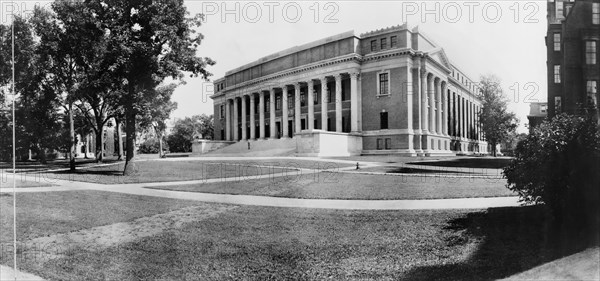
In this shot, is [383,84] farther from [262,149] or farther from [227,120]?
[227,120]

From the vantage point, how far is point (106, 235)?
8969 mm

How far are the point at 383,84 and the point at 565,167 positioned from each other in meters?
34.2

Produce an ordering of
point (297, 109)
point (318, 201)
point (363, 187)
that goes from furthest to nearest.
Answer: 1. point (297, 109)
2. point (363, 187)
3. point (318, 201)

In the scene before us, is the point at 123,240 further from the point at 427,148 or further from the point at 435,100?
the point at 435,100

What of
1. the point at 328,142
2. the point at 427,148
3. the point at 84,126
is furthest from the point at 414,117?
the point at 84,126

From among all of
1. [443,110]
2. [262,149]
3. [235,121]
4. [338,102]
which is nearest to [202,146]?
[262,149]

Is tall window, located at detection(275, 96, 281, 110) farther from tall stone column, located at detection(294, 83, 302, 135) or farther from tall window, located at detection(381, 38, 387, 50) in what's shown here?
tall window, located at detection(381, 38, 387, 50)

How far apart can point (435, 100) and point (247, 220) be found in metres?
42.0

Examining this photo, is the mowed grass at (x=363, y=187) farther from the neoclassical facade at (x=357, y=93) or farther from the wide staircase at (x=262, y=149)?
the wide staircase at (x=262, y=149)

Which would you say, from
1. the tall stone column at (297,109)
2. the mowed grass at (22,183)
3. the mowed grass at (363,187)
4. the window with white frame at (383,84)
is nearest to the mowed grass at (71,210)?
the mowed grass at (22,183)

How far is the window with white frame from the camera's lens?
40.2 m

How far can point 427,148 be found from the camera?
132 feet

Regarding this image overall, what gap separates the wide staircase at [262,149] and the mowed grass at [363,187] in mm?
19398

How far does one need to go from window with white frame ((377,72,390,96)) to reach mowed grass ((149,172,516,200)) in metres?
24.8
